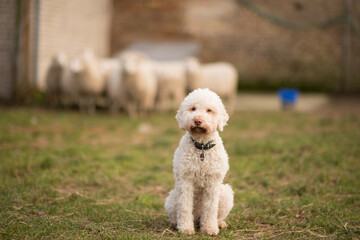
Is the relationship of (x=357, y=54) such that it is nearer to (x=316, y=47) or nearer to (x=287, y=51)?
(x=316, y=47)

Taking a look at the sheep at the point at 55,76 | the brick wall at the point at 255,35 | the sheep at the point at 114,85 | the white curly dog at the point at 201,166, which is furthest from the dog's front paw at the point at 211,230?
the brick wall at the point at 255,35

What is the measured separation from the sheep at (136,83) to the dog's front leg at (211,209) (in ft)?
22.1

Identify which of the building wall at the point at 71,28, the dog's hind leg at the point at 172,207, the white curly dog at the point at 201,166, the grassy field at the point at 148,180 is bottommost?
the grassy field at the point at 148,180

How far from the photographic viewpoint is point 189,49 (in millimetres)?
16531

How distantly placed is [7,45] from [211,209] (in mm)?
9923

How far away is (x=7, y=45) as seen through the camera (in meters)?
11.4

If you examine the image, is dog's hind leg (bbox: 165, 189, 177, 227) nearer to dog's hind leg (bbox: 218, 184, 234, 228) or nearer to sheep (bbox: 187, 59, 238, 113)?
dog's hind leg (bbox: 218, 184, 234, 228)

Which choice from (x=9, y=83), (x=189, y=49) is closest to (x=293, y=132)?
(x=9, y=83)

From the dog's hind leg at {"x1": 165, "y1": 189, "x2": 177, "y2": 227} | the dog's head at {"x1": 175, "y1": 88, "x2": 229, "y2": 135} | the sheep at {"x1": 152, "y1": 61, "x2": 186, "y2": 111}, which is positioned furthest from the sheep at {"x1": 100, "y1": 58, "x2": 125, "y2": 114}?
the dog's head at {"x1": 175, "y1": 88, "x2": 229, "y2": 135}

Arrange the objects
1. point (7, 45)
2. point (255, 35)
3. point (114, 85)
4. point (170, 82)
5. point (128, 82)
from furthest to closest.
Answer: point (255, 35)
point (7, 45)
point (170, 82)
point (114, 85)
point (128, 82)

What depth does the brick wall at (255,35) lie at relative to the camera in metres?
16.7

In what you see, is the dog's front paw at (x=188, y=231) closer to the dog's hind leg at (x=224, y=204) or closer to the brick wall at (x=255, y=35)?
the dog's hind leg at (x=224, y=204)

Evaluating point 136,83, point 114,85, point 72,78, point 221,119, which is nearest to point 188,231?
point 221,119

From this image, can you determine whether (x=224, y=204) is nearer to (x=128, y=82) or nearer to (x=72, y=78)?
(x=128, y=82)
